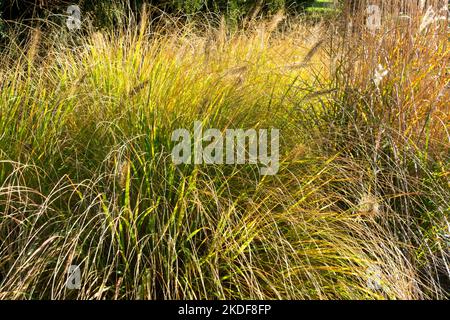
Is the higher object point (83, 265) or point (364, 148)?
point (364, 148)

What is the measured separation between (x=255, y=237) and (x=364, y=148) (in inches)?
35.0

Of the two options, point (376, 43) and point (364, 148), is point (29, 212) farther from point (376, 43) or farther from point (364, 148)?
point (376, 43)

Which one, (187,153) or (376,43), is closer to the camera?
(187,153)

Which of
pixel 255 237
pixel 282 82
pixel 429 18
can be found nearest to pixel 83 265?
pixel 255 237

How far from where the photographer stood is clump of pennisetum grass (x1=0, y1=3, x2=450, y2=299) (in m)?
2.70

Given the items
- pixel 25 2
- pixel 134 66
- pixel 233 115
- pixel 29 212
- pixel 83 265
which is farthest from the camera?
pixel 25 2

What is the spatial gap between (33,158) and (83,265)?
655 millimetres

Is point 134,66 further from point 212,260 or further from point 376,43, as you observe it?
point 212,260

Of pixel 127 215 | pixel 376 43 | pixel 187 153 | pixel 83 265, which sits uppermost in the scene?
pixel 376 43

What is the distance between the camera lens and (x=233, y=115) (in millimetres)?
3305

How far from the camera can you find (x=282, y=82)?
4309mm

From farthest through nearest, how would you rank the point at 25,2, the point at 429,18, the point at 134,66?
1. the point at 25,2
2. the point at 134,66
3. the point at 429,18

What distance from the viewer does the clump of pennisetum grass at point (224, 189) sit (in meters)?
2.70

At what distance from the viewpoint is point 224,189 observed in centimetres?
291
